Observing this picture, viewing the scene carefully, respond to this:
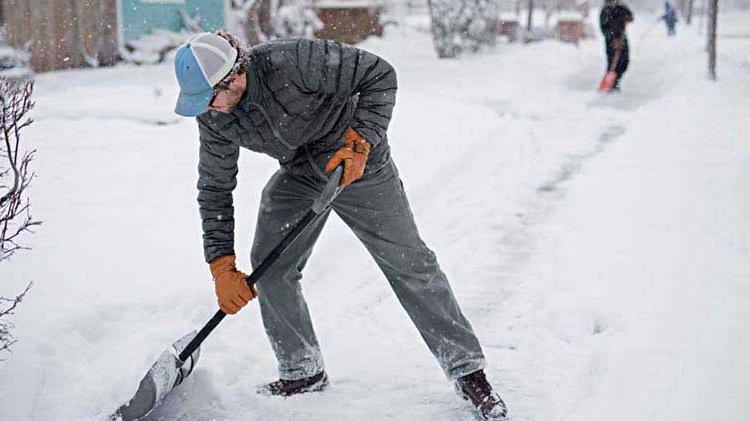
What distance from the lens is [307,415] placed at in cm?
324

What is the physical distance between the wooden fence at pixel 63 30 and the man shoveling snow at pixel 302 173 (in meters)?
11.4

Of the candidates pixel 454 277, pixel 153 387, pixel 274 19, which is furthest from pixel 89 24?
pixel 153 387

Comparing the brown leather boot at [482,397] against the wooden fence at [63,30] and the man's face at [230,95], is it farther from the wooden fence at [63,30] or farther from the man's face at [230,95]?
the wooden fence at [63,30]

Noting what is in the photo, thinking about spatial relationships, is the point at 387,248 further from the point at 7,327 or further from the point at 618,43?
the point at 618,43

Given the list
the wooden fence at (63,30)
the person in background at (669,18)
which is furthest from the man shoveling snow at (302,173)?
the person in background at (669,18)

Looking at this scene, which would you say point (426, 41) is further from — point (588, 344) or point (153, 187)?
point (588, 344)

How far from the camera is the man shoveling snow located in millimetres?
2758

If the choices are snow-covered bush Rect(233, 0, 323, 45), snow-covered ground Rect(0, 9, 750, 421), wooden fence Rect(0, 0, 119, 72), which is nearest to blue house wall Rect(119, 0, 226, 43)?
A: wooden fence Rect(0, 0, 119, 72)

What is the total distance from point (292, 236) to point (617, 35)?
10072 millimetres

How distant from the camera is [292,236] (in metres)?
2.98

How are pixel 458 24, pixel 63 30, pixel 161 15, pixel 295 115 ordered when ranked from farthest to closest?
1. pixel 458 24
2. pixel 161 15
3. pixel 63 30
4. pixel 295 115

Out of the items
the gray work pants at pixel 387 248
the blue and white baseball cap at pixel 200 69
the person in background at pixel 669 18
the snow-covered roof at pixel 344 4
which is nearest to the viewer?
the blue and white baseball cap at pixel 200 69

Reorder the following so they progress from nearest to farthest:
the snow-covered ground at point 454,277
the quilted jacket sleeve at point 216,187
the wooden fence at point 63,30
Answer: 1. the quilted jacket sleeve at point 216,187
2. the snow-covered ground at point 454,277
3. the wooden fence at point 63,30

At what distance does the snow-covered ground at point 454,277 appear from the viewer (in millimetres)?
3270
